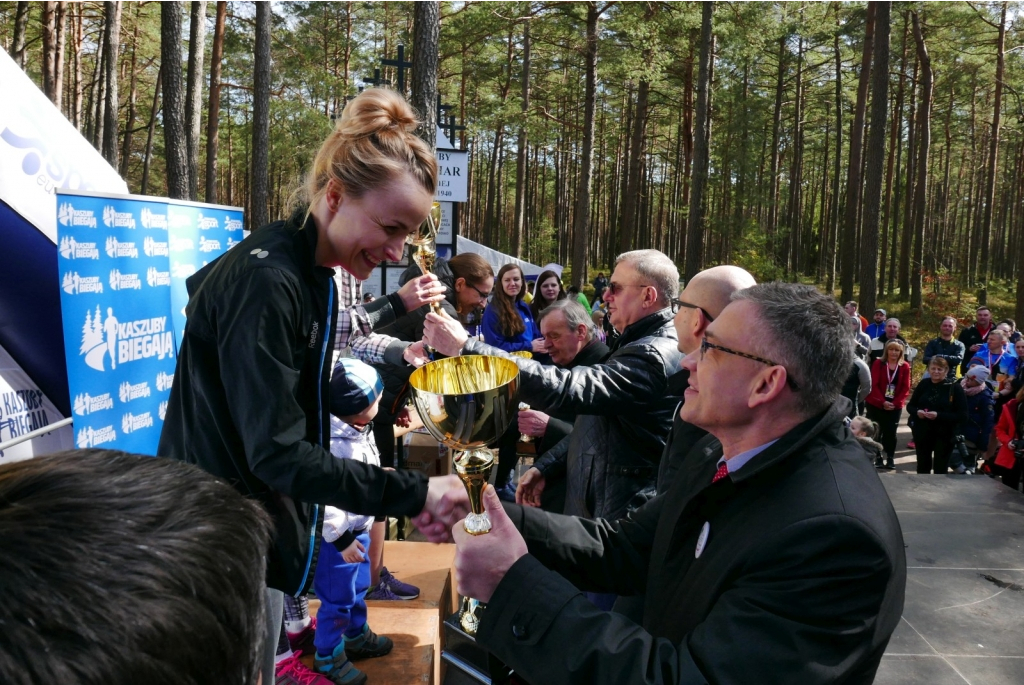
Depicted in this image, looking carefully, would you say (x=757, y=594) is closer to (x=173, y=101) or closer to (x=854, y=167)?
(x=173, y=101)

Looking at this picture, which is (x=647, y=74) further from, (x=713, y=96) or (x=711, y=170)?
(x=711, y=170)

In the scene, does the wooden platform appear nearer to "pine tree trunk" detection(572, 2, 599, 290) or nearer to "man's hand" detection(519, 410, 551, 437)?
"man's hand" detection(519, 410, 551, 437)

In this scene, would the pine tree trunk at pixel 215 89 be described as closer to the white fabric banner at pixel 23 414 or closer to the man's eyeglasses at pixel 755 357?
the white fabric banner at pixel 23 414

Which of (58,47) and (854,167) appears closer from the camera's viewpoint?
(58,47)

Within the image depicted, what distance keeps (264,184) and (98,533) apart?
18.9 metres

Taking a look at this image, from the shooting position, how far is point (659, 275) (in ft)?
10.9

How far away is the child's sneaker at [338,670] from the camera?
2777 mm

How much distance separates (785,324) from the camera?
1.70 meters

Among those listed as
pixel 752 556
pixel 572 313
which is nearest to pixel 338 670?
pixel 752 556

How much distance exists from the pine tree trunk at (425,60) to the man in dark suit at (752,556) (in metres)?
7.41

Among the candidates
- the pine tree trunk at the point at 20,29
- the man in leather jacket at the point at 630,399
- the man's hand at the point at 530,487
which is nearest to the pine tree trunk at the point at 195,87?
the pine tree trunk at the point at 20,29

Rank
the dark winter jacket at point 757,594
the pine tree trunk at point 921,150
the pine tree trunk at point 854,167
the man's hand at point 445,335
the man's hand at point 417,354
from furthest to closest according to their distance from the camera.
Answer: the pine tree trunk at point 921,150
the pine tree trunk at point 854,167
the man's hand at point 417,354
the man's hand at point 445,335
the dark winter jacket at point 757,594

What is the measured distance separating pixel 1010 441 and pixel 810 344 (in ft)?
26.1

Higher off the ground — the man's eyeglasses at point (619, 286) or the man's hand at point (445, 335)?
the man's eyeglasses at point (619, 286)
